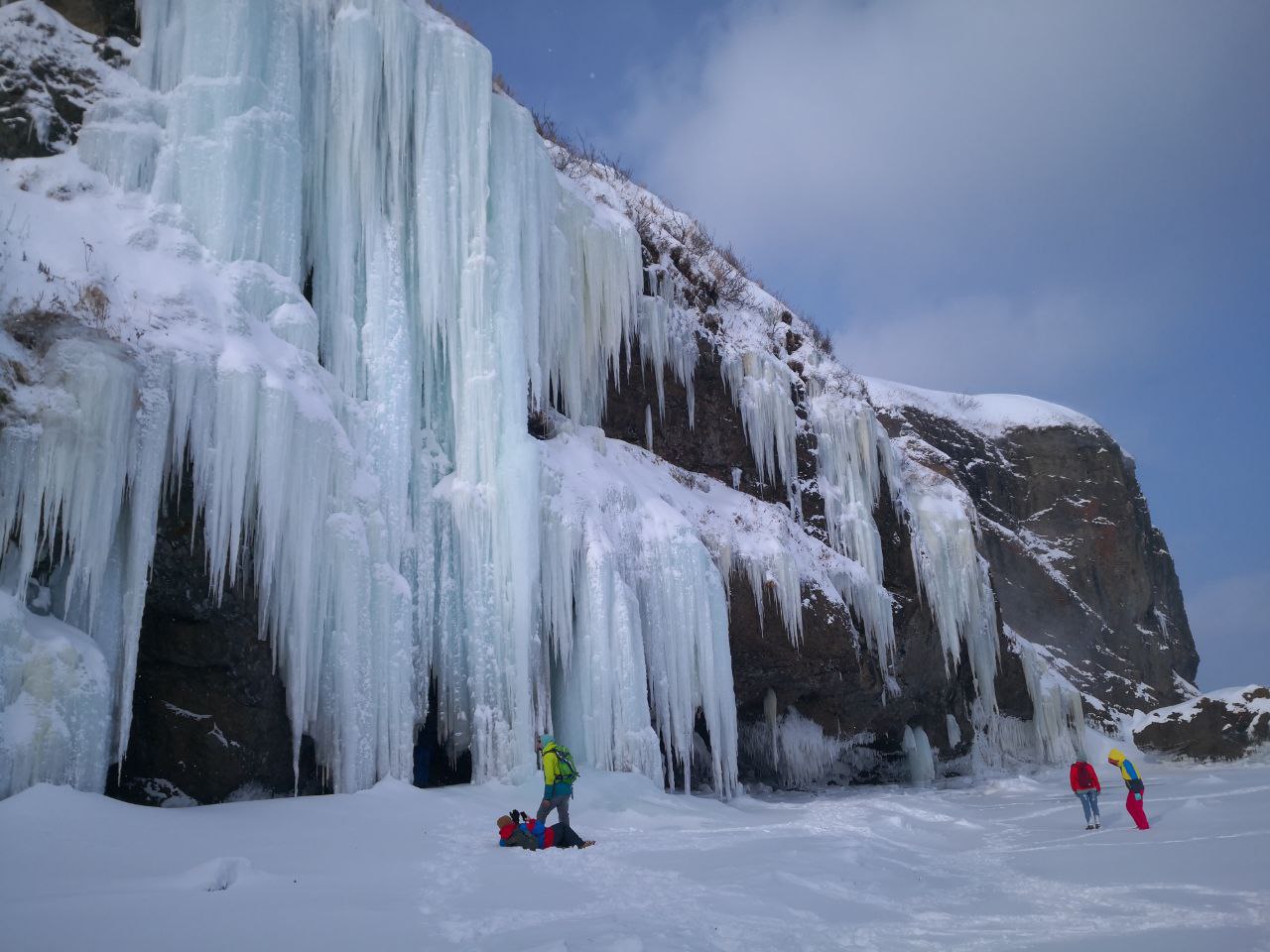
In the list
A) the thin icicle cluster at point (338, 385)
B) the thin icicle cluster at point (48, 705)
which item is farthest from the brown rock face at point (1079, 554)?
the thin icicle cluster at point (48, 705)

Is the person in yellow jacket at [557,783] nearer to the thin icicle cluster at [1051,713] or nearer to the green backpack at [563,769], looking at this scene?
the green backpack at [563,769]

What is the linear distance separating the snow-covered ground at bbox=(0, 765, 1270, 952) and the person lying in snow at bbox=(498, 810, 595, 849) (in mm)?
152

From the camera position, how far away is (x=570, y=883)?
19.6 ft

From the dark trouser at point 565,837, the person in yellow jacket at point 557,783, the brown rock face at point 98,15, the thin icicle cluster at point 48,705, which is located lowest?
the dark trouser at point 565,837

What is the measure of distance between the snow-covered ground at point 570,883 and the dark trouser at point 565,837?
26cm

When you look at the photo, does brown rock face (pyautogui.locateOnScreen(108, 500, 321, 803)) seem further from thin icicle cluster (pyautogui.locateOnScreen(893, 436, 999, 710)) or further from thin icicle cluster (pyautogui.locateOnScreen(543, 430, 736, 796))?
thin icicle cluster (pyautogui.locateOnScreen(893, 436, 999, 710))

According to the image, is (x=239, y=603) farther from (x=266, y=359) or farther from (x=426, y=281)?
(x=426, y=281)

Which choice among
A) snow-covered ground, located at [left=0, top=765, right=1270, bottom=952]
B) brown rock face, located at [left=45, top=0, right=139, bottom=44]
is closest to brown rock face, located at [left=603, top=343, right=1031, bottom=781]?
snow-covered ground, located at [left=0, top=765, right=1270, bottom=952]

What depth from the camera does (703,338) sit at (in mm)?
16359

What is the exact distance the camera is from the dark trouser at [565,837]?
293 inches

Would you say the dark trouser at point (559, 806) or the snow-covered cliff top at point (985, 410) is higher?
the snow-covered cliff top at point (985, 410)

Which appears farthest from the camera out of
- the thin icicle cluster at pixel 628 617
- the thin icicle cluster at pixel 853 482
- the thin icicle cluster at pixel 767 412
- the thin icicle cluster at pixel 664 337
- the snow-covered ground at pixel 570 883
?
the thin icicle cluster at pixel 853 482

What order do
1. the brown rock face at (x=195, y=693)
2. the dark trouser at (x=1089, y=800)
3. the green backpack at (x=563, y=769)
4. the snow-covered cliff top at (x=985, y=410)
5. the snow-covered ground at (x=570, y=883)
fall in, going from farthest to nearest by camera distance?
1. the snow-covered cliff top at (x=985, y=410)
2. the dark trouser at (x=1089, y=800)
3. the brown rock face at (x=195, y=693)
4. the green backpack at (x=563, y=769)
5. the snow-covered ground at (x=570, y=883)

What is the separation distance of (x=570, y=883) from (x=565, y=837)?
59.8 inches
